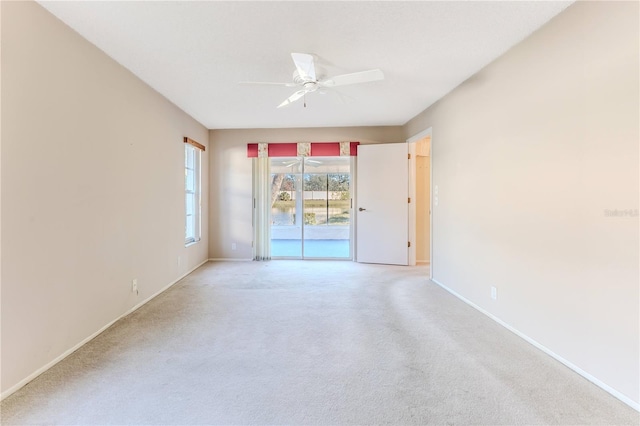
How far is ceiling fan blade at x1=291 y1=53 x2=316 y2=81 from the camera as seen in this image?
2.12m

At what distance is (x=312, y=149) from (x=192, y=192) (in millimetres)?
2151

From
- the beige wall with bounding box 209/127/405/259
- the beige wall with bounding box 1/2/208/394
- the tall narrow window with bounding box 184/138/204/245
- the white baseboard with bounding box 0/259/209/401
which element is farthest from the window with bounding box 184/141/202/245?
the white baseboard with bounding box 0/259/209/401

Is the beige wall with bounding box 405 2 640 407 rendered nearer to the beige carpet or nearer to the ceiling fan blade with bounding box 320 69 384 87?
the beige carpet

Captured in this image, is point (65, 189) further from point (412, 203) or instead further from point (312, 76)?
point (412, 203)

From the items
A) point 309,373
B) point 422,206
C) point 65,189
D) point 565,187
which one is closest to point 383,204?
point 422,206

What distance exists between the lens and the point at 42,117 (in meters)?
1.82

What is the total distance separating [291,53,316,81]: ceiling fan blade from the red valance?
2439mm

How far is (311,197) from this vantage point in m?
5.82

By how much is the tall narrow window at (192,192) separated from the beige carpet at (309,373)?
5.81 ft

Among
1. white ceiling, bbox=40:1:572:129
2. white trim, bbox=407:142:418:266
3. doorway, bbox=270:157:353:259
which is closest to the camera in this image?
white ceiling, bbox=40:1:572:129

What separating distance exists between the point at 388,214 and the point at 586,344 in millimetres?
3191

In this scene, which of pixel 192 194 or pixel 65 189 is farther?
pixel 192 194

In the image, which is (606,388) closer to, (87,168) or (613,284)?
(613,284)

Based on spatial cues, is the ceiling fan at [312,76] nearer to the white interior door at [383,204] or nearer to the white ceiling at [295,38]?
→ the white ceiling at [295,38]
